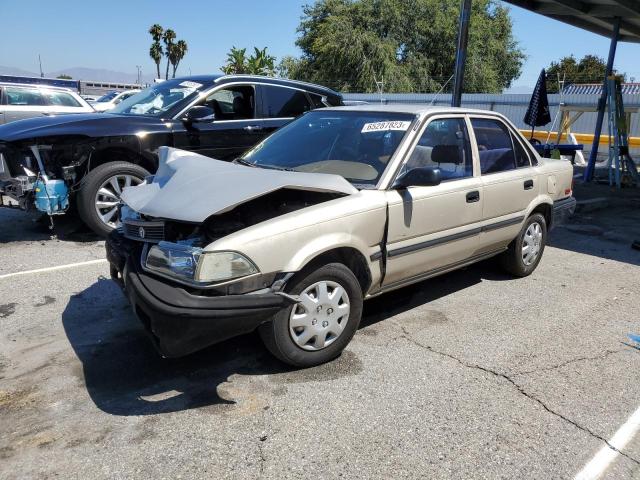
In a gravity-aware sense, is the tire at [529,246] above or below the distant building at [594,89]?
below

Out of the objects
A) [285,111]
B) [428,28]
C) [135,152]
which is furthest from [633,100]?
[428,28]

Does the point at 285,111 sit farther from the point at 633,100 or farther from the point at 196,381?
the point at 633,100

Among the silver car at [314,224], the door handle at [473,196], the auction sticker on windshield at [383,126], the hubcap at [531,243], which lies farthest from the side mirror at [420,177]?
the hubcap at [531,243]

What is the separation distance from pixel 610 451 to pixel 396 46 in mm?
37224

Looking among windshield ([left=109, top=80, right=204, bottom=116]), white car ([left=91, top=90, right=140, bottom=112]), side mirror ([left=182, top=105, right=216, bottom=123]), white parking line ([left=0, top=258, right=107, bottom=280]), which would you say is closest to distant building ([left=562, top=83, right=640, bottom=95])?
white car ([left=91, top=90, right=140, bottom=112])

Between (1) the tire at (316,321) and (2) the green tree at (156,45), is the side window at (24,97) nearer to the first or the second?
(1) the tire at (316,321)

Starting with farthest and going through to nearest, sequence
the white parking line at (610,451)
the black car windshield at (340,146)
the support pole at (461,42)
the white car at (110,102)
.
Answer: the white car at (110,102)
the support pole at (461,42)
the black car windshield at (340,146)
the white parking line at (610,451)

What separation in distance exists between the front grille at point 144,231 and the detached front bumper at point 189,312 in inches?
13.4

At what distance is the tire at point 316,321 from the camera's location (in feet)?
10.4

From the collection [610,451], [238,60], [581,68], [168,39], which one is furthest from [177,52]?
[610,451]

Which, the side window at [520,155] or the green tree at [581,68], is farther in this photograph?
the green tree at [581,68]

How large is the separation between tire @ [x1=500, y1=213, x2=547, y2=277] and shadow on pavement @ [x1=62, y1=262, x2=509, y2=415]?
1.39 metres

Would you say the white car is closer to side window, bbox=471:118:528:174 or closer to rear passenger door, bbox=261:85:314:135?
rear passenger door, bbox=261:85:314:135

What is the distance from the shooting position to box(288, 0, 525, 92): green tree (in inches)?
1403
